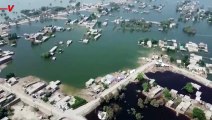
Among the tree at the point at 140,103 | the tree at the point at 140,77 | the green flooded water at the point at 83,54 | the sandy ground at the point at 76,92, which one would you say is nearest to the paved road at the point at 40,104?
the sandy ground at the point at 76,92

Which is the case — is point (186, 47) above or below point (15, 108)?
above

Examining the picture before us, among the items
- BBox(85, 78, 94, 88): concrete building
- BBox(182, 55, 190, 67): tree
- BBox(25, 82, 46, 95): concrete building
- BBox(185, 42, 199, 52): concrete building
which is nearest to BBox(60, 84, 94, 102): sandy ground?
BBox(85, 78, 94, 88): concrete building

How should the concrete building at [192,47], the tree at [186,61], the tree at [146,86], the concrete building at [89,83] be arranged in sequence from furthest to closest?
the concrete building at [192,47], the tree at [186,61], the concrete building at [89,83], the tree at [146,86]

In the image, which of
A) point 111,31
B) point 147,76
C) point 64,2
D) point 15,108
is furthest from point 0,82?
point 64,2

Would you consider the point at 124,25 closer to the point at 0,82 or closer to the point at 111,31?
the point at 111,31

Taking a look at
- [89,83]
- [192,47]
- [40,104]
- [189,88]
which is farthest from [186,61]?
[40,104]

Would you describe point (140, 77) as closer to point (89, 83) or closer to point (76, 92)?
point (89, 83)

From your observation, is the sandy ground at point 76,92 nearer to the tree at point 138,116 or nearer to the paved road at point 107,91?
the paved road at point 107,91
